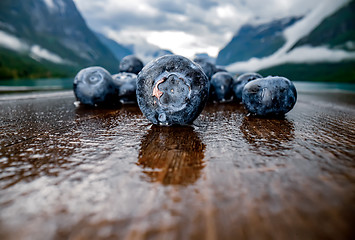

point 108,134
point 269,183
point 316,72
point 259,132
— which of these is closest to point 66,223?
point 269,183

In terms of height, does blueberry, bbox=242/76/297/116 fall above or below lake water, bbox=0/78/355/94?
above

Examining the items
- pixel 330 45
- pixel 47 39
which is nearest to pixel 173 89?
pixel 330 45

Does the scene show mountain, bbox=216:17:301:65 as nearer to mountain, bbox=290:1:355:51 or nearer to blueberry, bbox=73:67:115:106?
mountain, bbox=290:1:355:51

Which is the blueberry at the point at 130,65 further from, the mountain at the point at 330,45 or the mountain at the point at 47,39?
the mountain at the point at 330,45

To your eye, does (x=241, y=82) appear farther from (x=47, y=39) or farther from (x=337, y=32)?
(x=337, y=32)

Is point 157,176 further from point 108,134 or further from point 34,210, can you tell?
point 108,134

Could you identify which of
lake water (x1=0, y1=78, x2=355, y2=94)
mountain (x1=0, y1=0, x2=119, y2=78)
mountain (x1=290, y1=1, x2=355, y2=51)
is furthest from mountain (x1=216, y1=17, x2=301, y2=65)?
lake water (x1=0, y1=78, x2=355, y2=94)
